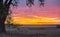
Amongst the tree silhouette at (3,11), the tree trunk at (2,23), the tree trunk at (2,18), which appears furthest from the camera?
the tree trunk at (2,23)

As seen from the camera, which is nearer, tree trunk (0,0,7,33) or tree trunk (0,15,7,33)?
tree trunk (0,0,7,33)

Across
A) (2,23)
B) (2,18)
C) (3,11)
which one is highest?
(3,11)

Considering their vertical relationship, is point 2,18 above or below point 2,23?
above

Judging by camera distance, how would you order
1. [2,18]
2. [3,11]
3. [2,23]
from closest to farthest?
[3,11]
[2,18]
[2,23]

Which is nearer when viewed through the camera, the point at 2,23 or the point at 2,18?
the point at 2,18

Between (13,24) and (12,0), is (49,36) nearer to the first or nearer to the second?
(13,24)

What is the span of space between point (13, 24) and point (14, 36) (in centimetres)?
95

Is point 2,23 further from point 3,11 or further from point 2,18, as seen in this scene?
point 3,11

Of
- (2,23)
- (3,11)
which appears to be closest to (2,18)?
(2,23)

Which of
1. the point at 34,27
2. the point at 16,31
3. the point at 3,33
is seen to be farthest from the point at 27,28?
the point at 3,33

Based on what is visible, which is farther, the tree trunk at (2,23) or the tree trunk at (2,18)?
the tree trunk at (2,23)

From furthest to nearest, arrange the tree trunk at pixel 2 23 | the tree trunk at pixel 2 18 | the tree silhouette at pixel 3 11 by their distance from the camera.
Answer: the tree trunk at pixel 2 23, the tree silhouette at pixel 3 11, the tree trunk at pixel 2 18

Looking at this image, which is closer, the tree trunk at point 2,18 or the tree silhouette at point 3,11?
the tree trunk at point 2,18

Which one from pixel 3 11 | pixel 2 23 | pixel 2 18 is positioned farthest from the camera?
pixel 2 23
